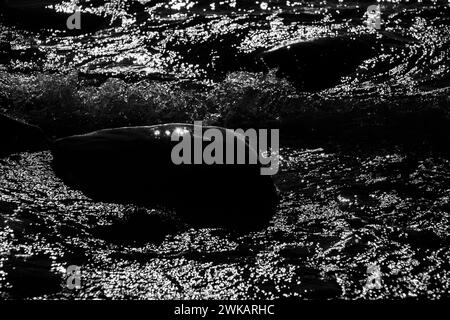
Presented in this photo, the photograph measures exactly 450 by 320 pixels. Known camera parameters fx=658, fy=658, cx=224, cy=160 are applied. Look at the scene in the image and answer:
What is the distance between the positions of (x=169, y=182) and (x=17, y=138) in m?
1.25

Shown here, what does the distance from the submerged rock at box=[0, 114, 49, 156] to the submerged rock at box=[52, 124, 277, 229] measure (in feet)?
1.99

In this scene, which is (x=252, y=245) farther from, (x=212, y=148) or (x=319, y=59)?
(x=319, y=59)

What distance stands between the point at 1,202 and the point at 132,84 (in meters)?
2.40

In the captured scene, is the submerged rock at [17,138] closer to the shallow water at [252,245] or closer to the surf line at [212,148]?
the shallow water at [252,245]

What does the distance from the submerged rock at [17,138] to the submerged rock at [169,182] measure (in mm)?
608

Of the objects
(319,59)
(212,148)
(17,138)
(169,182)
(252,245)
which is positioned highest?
(319,59)

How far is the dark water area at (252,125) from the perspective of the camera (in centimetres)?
287

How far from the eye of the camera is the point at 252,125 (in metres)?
4.94

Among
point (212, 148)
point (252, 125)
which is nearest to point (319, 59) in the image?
point (252, 125)

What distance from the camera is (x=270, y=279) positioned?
283 cm

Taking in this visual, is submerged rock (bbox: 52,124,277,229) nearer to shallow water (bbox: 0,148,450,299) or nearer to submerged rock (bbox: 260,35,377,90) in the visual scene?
shallow water (bbox: 0,148,450,299)

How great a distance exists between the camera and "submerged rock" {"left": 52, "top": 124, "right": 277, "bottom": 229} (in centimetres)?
343

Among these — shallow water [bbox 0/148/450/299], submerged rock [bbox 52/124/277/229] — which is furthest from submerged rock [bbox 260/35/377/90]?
submerged rock [bbox 52/124/277/229]

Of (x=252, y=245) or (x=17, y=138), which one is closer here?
(x=252, y=245)
